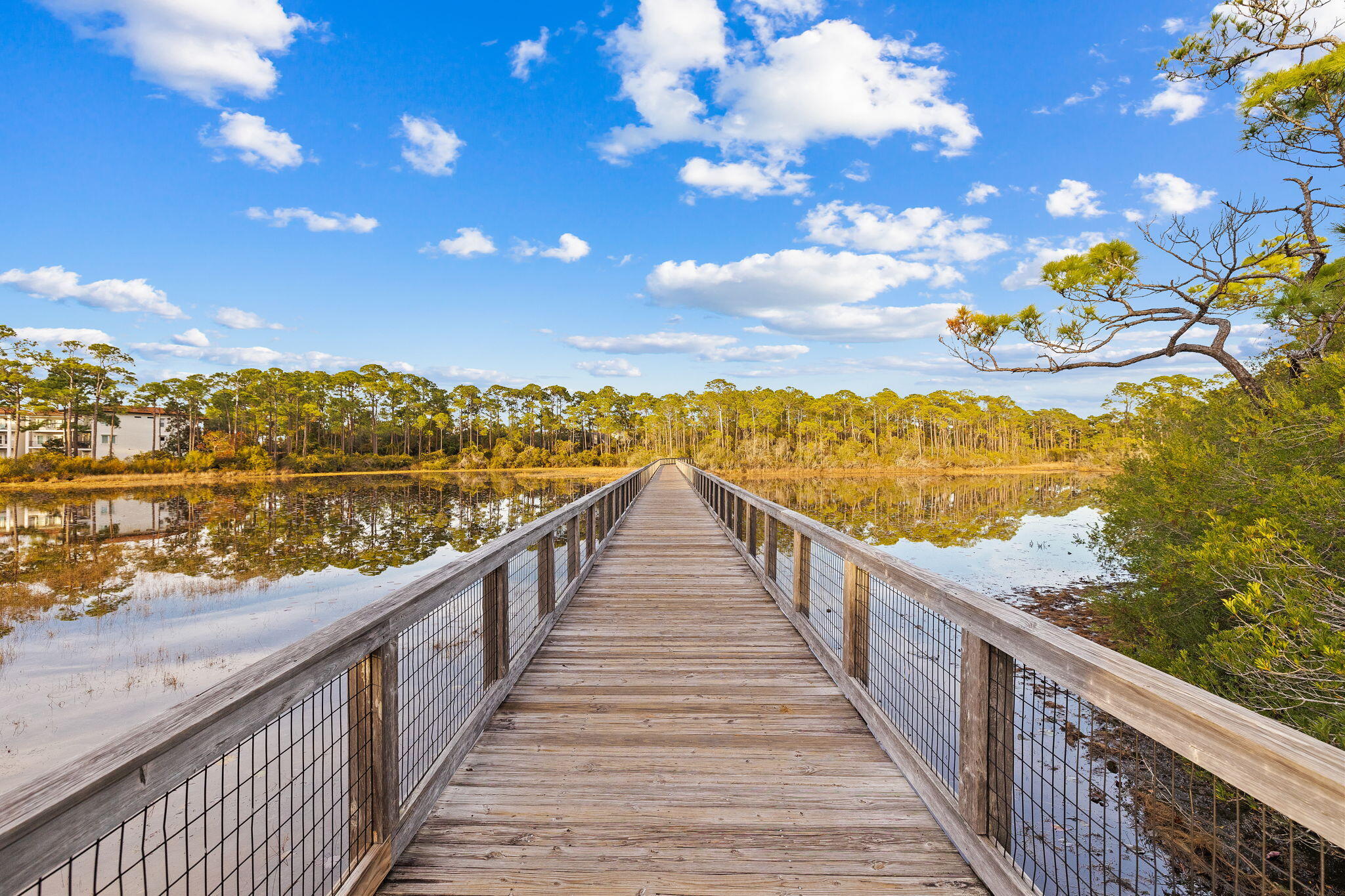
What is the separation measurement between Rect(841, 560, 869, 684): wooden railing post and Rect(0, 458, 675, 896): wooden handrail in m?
2.36

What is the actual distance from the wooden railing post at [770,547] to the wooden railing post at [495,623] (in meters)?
2.92

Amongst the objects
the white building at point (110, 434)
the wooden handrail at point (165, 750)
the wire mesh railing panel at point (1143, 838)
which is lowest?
the wire mesh railing panel at point (1143, 838)

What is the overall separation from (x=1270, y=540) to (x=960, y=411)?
237ft

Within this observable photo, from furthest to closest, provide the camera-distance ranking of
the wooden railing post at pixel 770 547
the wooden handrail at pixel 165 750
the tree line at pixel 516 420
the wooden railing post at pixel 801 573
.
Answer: the tree line at pixel 516 420 < the wooden railing post at pixel 770 547 < the wooden railing post at pixel 801 573 < the wooden handrail at pixel 165 750

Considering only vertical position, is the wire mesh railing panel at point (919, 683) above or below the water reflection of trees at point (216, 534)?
above

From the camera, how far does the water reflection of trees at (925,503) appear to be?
60.3 feet

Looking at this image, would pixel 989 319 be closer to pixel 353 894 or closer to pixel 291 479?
pixel 353 894

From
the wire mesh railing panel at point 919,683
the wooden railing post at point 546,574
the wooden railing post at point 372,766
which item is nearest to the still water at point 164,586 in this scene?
the wooden railing post at point 546,574

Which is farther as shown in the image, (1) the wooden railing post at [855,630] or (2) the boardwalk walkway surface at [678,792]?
(1) the wooden railing post at [855,630]

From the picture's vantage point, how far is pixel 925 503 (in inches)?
1116

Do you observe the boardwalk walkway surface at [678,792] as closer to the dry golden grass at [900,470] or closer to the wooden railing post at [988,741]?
the wooden railing post at [988,741]

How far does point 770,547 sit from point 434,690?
388cm

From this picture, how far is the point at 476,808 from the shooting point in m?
2.44

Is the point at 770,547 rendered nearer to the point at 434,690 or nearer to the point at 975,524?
the point at 434,690
